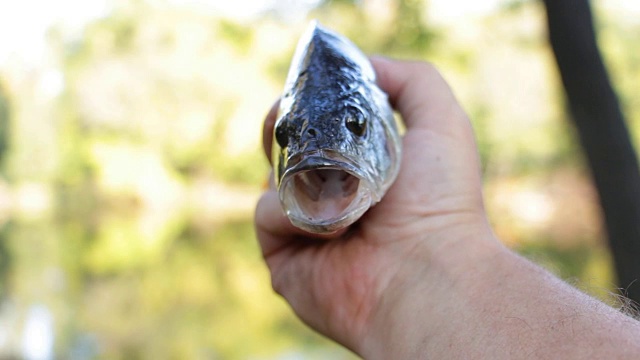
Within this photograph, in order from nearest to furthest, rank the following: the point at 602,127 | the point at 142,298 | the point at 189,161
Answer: the point at 602,127 → the point at 142,298 → the point at 189,161

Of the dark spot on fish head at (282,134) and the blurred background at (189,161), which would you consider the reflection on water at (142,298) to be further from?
the dark spot on fish head at (282,134)

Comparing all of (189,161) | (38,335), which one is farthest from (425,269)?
(189,161)

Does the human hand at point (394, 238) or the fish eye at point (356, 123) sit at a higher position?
the fish eye at point (356, 123)

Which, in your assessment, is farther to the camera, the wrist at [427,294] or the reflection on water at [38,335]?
the reflection on water at [38,335]

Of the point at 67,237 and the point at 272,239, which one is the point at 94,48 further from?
the point at 272,239

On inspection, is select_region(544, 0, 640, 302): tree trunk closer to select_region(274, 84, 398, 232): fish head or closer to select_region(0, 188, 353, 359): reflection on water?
select_region(274, 84, 398, 232): fish head

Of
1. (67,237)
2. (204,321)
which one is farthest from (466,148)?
(67,237)

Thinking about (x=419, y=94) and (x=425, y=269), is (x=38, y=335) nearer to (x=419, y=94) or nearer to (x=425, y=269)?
(x=419, y=94)

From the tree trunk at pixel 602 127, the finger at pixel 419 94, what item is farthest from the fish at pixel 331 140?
the tree trunk at pixel 602 127
